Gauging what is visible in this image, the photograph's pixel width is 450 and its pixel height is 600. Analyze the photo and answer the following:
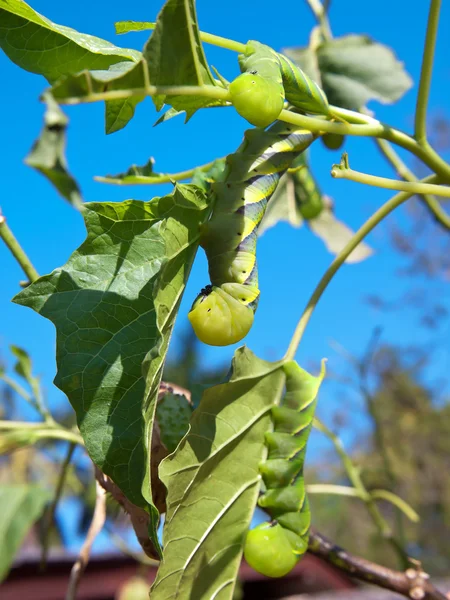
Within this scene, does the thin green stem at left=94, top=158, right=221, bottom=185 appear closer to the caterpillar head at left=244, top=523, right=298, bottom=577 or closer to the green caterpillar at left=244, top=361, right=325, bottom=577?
the green caterpillar at left=244, top=361, right=325, bottom=577

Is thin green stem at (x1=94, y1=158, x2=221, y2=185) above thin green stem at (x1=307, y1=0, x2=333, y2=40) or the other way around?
the other way around

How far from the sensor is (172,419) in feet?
2.20

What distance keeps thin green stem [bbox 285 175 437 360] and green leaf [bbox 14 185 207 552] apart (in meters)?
0.18

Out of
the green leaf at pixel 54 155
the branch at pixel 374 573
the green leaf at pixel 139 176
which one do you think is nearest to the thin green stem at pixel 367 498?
the branch at pixel 374 573

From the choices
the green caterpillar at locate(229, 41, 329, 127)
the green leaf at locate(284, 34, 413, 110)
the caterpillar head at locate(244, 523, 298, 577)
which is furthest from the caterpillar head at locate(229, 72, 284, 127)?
the green leaf at locate(284, 34, 413, 110)

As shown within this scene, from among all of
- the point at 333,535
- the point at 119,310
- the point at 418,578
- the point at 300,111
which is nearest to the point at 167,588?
the point at 119,310

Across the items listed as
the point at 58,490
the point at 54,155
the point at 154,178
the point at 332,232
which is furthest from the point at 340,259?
the point at 332,232

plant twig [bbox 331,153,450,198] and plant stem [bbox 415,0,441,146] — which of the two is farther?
plant stem [bbox 415,0,441,146]

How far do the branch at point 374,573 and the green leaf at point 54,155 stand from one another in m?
0.44

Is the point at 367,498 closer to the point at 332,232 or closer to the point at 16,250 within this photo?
the point at 332,232

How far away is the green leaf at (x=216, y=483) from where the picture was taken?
1.91 ft

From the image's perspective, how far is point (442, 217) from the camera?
1024 mm

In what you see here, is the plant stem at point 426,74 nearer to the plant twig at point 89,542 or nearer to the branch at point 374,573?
the branch at point 374,573

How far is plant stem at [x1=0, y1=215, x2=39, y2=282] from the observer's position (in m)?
0.67
